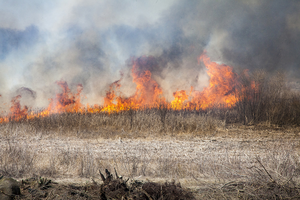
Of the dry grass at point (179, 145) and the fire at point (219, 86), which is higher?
the fire at point (219, 86)

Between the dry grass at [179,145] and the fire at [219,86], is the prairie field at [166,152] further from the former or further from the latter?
the fire at [219,86]

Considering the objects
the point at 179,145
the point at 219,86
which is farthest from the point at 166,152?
the point at 219,86

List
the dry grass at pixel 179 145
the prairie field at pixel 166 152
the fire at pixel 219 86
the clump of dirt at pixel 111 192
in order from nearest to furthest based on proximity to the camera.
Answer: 1. the clump of dirt at pixel 111 192
2. the prairie field at pixel 166 152
3. the dry grass at pixel 179 145
4. the fire at pixel 219 86

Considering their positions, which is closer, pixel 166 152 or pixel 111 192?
pixel 111 192

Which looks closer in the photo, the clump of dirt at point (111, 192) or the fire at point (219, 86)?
the clump of dirt at point (111, 192)

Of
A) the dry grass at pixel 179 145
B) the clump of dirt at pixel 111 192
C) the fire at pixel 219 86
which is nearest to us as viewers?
Result: the clump of dirt at pixel 111 192

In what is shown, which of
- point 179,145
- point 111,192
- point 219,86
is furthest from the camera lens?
point 219,86

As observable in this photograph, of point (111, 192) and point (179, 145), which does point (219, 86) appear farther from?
point (111, 192)

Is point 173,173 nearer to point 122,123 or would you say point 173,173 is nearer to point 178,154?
point 178,154

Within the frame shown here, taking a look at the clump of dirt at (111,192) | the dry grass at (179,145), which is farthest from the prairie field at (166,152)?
the clump of dirt at (111,192)

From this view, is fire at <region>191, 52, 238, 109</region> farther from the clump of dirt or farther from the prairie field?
the clump of dirt

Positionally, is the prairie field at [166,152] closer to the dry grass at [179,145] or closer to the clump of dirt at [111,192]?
the dry grass at [179,145]

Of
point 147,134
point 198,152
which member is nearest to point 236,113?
point 147,134

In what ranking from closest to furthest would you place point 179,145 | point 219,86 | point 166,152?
point 166,152 < point 179,145 < point 219,86
